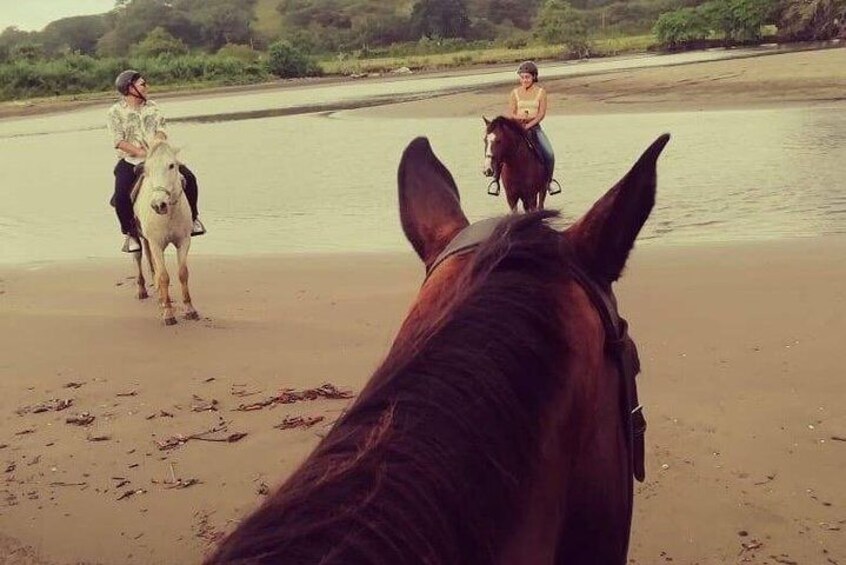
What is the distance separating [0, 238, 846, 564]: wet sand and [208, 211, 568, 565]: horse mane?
2633mm

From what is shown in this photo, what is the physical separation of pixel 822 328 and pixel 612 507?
5.30 meters

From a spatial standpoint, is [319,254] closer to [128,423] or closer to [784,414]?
[128,423]

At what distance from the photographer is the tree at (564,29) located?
205 feet

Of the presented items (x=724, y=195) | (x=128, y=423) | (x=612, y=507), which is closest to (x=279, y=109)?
(x=724, y=195)

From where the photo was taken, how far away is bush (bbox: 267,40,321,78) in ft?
206

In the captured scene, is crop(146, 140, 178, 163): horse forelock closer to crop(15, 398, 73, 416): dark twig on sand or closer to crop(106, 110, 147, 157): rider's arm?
crop(106, 110, 147, 157): rider's arm

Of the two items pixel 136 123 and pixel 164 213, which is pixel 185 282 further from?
pixel 136 123

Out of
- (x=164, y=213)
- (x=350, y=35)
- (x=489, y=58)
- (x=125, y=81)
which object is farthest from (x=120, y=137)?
(x=350, y=35)

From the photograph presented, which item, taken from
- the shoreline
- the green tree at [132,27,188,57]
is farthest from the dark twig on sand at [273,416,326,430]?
the green tree at [132,27,188,57]

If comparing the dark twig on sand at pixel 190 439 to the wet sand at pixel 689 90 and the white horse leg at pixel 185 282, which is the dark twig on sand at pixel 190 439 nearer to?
the white horse leg at pixel 185 282

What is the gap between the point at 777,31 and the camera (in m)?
49.1

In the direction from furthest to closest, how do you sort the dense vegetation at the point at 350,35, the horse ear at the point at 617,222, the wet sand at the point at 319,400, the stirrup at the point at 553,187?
the dense vegetation at the point at 350,35 → the stirrup at the point at 553,187 → the wet sand at the point at 319,400 → the horse ear at the point at 617,222

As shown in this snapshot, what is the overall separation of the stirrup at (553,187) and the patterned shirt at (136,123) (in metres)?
5.29

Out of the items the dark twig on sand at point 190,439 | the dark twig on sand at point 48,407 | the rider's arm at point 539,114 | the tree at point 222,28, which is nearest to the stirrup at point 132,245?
the dark twig on sand at point 48,407
